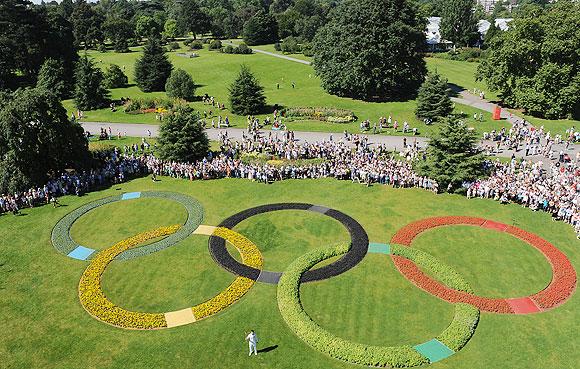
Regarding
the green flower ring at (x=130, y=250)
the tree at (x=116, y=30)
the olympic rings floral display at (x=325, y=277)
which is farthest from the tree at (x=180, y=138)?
the tree at (x=116, y=30)

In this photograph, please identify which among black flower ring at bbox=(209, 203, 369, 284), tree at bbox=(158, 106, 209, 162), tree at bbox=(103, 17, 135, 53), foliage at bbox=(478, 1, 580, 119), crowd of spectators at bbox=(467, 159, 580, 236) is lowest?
black flower ring at bbox=(209, 203, 369, 284)

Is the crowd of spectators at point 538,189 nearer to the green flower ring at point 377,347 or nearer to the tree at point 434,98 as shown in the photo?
the green flower ring at point 377,347

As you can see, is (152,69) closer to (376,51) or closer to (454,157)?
(376,51)

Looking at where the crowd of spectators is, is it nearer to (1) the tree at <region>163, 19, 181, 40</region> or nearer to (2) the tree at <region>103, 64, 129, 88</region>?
(2) the tree at <region>103, 64, 129, 88</region>

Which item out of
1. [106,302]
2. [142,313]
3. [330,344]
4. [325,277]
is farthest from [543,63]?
[106,302]

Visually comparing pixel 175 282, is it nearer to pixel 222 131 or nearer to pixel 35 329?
pixel 35 329

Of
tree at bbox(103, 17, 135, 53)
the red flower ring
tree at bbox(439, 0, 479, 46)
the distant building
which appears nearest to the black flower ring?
the red flower ring

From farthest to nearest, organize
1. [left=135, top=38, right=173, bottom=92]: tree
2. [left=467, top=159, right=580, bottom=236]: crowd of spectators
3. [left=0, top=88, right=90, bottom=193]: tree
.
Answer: [left=135, top=38, right=173, bottom=92]: tree < [left=0, top=88, right=90, bottom=193]: tree < [left=467, top=159, right=580, bottom=236]: crowd of spectators
